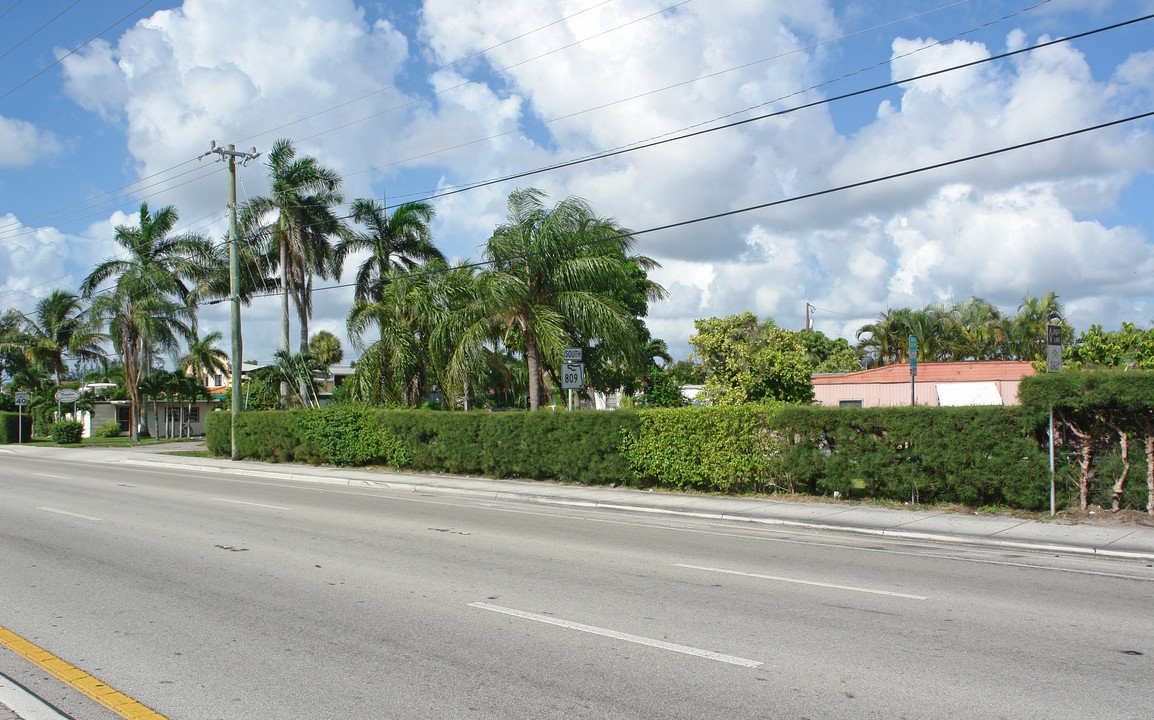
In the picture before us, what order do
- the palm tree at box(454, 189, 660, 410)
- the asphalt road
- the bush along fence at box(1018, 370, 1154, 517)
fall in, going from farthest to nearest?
1. the palm tree at box(454, 189, 660, 410)
2. the bush along fence at box(1018, 370, 1154, 517)
3. the asphalt road

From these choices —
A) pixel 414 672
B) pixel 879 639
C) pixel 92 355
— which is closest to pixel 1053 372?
pixel 879 639

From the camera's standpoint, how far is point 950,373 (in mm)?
33625

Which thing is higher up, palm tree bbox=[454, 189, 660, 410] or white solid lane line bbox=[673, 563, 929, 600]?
palm tree bbox=[454, 189, 660, 410]

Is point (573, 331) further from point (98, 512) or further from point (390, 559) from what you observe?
point (390, 559)

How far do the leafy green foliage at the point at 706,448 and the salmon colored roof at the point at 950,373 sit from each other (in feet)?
61.9

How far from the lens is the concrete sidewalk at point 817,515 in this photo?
36.3ft

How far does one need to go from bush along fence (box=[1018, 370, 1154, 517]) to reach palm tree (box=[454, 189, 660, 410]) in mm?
11846

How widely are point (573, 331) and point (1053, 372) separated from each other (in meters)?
13.4

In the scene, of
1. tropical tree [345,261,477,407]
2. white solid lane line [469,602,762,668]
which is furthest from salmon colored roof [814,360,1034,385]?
white solid lane line [469,602,762,668]

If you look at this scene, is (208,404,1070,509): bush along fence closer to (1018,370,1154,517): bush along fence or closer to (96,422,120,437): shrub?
(1018,370,1154,517): bush along fence

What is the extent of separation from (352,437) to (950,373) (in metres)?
24.1

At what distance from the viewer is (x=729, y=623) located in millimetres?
6863

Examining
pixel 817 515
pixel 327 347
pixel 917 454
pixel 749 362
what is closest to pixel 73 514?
pixel 817 515

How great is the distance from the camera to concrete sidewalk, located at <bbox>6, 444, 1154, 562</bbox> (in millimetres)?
11062
